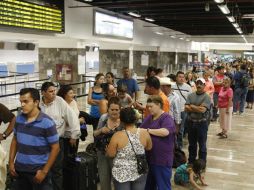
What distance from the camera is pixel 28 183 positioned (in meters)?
3.39

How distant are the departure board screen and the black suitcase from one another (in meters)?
3.53

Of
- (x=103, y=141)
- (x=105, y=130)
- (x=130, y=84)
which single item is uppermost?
(x=130, y=84)

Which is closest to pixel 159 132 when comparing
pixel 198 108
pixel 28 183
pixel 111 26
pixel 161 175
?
pixel 161 175

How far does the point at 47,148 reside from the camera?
10.8 ft

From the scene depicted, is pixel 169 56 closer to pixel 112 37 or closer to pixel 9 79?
pixel 9 79

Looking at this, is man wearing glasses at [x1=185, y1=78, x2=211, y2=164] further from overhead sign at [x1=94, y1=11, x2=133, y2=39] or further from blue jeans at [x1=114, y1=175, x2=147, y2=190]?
overhead sign at [x1=94, y1=11, x2=133, y2=39]

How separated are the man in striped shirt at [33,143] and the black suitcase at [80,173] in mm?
926

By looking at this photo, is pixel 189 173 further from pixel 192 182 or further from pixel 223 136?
pixel 223 136

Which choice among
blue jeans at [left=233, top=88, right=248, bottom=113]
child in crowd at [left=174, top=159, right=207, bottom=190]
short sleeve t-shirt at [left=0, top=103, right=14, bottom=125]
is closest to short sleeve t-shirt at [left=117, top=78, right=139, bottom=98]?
child in crowd at [left=174, top=159, right=207, bottom=190]

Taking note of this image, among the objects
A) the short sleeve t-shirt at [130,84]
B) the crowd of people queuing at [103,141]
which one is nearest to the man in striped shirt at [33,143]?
the crowd of people queuing at [103,141]

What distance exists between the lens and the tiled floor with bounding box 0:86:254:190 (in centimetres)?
536

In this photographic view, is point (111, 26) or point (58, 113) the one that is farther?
point (111, 26)

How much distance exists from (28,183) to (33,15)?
15.6 ft

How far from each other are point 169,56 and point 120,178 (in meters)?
21.5
